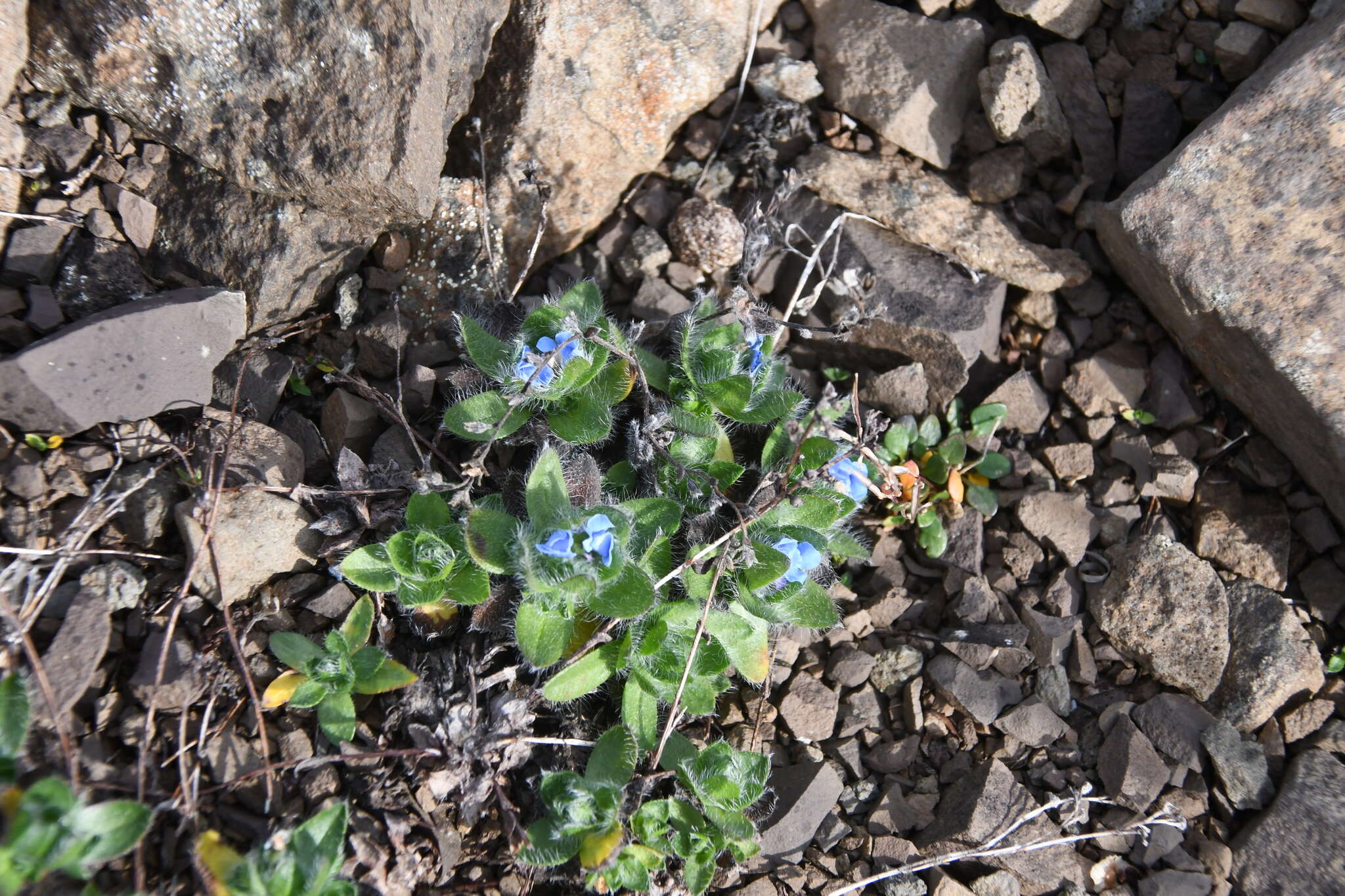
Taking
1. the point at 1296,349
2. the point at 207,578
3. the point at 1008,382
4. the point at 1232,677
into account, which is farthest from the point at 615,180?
the point at 1232,677

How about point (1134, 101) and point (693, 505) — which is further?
point (1134, 101)

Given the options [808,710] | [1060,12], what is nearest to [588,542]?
[808,710]

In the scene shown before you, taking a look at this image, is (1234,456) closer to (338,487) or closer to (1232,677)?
(1232,677)

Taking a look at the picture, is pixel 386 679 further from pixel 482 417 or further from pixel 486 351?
pixel 486 351

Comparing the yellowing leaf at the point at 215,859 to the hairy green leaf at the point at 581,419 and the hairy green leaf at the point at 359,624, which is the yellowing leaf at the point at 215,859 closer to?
the hairy green leaf at the point at 359,624

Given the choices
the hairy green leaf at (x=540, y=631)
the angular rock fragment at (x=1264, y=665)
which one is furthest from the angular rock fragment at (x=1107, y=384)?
the hairy green leaf at (x=540, y=631)
